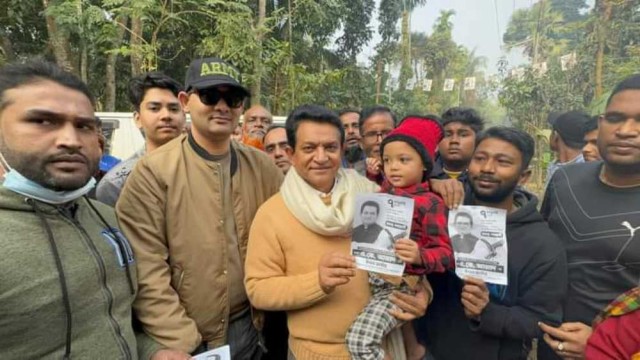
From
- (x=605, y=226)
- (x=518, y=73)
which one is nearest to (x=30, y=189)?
(x=605, y=226)

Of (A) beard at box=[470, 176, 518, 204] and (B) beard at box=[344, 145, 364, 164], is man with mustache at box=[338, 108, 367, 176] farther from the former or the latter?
(A) beard at box=[470, 176, 518, 204]

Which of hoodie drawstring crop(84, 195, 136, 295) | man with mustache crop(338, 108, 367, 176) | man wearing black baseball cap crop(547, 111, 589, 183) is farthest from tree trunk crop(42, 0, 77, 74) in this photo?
man wearing black baseball cap crop(547, 111, 589, 183)

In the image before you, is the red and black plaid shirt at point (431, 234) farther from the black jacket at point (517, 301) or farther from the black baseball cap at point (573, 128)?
the black baseball cap at point (573, 128)

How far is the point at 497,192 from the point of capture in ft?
6.79

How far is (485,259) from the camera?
1805 millimetres

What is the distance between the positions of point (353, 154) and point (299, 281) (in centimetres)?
246

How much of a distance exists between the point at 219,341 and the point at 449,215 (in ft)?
4.32

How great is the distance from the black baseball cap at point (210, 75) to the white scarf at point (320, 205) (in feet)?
1.94

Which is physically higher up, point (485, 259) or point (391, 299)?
point (485, 259)

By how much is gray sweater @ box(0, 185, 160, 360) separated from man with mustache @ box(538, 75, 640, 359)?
5.98 feet

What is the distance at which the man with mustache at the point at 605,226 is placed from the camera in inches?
73.9

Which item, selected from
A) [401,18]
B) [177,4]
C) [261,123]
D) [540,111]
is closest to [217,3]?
[177,4]

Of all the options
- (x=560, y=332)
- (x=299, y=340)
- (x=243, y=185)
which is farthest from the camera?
(x=243, y=185)

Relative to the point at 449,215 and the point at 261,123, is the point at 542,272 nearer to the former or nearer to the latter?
the point at 449,215
